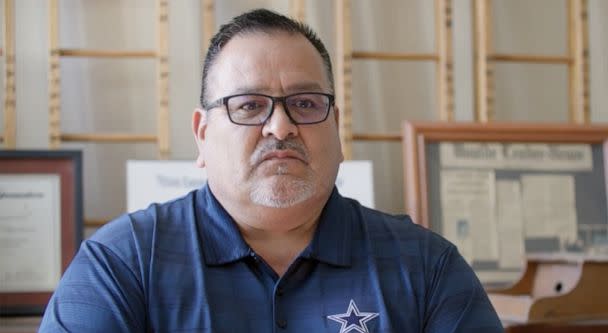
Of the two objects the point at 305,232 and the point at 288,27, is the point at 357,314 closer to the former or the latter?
the point at 305,232

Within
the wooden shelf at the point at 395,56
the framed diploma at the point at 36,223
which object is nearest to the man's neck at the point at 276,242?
the framed diploma at the point at 36,223

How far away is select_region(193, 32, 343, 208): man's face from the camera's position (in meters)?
1.34

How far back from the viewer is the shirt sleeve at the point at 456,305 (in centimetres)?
135

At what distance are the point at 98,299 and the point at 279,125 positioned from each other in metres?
0.38

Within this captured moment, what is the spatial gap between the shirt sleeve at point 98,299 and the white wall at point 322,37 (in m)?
1.26

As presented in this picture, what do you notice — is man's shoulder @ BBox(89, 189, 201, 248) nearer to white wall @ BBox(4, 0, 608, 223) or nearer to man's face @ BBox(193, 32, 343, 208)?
man's face @ BBox(193, 32, 343, 208)

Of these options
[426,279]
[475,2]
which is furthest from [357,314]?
[475,2]

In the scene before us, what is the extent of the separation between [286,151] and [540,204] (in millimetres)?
1492

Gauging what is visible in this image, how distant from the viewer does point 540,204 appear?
2.61 metres

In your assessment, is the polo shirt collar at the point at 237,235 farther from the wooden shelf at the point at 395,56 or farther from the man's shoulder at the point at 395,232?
the wooden shelf at the point at 395,56

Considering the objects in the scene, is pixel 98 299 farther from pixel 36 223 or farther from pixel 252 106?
pixel 36 223

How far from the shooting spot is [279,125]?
4.36 ft

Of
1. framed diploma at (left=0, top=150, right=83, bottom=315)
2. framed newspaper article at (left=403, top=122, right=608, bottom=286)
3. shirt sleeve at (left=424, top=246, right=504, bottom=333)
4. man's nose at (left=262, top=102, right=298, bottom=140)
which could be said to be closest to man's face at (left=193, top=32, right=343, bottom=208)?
man's nose at (left=262, top=102, right=298, bottom=140)

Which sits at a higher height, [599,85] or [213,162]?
[599,85]
